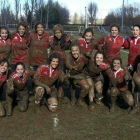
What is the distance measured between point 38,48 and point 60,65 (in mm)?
866

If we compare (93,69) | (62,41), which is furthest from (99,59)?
(62,41)

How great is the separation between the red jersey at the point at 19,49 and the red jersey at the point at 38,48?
0.14m

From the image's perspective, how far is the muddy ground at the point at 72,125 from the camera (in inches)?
158

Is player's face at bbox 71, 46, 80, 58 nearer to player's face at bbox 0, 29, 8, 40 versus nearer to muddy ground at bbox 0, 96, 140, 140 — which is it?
muddy ground at bbox 0, 96, 140, 140

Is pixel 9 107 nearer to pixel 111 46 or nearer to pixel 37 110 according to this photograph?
pixel 37 110

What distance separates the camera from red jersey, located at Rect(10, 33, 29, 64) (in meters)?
5.71

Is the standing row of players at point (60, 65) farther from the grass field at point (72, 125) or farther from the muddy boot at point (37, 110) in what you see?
the grass field at point (72, 125)

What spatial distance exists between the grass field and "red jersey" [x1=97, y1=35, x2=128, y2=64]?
117 cm

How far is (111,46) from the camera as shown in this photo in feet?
18.6

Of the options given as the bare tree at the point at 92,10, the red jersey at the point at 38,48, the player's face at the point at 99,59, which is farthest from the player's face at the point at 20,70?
the bare tree at the point at 92,10

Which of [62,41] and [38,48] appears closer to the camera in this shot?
[62,41]

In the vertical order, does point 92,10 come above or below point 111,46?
above

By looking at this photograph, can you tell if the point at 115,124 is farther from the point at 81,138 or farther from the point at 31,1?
the point at 31,1

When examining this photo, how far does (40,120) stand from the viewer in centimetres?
467
